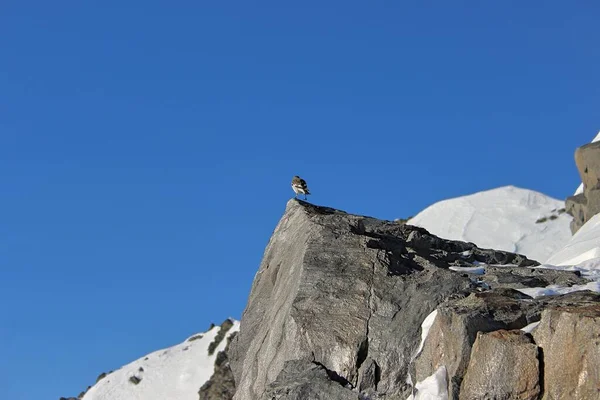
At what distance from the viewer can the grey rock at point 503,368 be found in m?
20.9

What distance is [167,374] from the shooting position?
99188 millimetres

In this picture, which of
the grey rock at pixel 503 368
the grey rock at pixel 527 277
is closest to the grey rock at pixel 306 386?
the grey rock at pixel 503 368

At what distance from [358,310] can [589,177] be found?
181 ft

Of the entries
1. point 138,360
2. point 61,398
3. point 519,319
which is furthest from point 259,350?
point 61,398

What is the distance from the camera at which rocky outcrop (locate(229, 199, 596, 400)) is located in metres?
23.8

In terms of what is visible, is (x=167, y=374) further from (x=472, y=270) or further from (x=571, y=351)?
(x=571, y=351)

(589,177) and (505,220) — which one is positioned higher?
(505,220)

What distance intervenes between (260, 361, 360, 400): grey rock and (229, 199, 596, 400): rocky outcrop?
29mm

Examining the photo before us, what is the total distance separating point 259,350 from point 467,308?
25.3 feet

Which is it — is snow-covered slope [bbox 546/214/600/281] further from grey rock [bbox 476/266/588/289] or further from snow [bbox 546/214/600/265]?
grey rock [bbox 476/266/588/289]

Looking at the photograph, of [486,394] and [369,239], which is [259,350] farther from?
[486,394]

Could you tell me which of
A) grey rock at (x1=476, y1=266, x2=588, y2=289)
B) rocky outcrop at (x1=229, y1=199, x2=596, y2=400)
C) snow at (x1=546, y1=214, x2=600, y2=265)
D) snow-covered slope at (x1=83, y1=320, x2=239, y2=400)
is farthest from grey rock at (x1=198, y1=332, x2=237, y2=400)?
grey rock at (x1=476, y1=266, x2=588, y2=289)

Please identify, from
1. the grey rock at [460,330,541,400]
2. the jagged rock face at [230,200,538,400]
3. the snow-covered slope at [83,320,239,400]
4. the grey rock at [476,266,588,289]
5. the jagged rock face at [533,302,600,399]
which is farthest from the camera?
the snow-covered slope at [83,320,239,400]

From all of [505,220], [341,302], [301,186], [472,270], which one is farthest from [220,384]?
[341,302]
